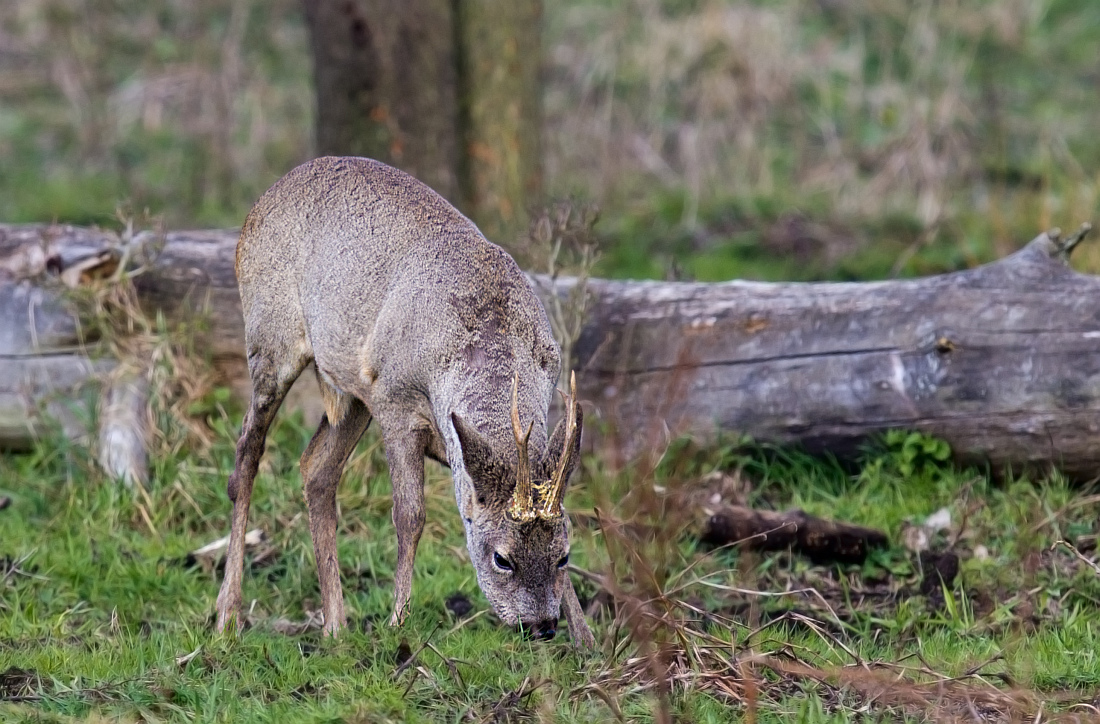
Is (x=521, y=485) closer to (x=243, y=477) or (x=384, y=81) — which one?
(x=243, y=477)

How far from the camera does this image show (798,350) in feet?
23.1

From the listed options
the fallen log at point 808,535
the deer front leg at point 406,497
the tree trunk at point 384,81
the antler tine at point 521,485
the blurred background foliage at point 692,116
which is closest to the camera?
the antler tine at point 521,485

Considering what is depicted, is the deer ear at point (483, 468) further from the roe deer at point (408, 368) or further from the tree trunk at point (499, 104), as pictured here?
the tree trunk at point (499, 104)

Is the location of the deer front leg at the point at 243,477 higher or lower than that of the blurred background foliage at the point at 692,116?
higher

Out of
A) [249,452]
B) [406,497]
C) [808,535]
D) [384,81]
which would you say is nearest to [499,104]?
[384,81]

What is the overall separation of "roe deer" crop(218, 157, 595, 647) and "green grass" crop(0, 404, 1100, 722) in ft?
0.80

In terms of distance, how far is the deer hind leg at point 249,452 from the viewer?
595 cm

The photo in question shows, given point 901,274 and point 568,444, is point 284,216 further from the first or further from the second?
point 901,274

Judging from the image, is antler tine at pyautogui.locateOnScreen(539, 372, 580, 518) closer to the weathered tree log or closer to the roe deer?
the roe deer

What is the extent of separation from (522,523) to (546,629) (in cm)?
39

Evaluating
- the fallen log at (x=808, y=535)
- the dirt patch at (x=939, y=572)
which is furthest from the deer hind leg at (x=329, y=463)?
the dirt patch at (x=939, y=572)

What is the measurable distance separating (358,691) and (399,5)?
5075mm

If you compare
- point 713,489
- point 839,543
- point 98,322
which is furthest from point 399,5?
point 839,543

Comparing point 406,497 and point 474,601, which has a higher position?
point 406,497
